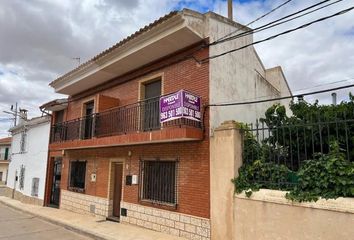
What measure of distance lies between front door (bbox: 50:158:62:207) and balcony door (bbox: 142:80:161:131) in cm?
794

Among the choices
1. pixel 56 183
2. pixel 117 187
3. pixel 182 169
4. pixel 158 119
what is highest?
pixel 158 119

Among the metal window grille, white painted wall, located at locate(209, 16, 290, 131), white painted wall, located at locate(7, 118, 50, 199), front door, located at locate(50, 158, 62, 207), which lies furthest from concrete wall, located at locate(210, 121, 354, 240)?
the metal window grille

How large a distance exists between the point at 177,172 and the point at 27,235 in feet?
17.5

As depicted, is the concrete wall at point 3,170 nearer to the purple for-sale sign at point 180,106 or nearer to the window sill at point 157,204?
the window sill at point 157,204

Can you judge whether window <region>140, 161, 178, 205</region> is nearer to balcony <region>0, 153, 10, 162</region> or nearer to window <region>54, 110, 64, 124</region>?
window <region>54, 110, 64, 124</region>

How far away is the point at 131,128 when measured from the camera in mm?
10703

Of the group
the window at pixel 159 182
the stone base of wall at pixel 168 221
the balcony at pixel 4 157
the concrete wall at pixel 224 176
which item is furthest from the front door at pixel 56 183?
the balcony at pixel 4 157

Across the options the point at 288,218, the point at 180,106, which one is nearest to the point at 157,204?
the point at 180,106

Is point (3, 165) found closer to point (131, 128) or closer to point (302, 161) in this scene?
point (131, 128)

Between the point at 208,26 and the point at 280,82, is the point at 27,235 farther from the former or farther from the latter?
the point at 280,82

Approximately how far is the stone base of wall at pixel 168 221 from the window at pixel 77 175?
369cm

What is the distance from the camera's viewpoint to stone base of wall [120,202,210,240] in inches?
313

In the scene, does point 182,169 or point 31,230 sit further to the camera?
point 31,230

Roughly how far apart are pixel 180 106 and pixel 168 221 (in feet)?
11.7
